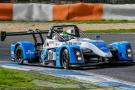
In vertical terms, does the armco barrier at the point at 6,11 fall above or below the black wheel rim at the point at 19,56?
below

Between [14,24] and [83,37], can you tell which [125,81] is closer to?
[83,37]

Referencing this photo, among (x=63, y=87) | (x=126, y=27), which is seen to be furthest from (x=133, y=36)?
(x=63, y=87)

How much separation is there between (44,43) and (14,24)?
14.1m

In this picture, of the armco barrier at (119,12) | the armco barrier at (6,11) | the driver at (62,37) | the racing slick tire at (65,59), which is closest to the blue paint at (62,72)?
the racing slick tire at (65,59)

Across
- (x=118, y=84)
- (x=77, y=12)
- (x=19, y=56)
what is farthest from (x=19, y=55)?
(x=77, y=12)

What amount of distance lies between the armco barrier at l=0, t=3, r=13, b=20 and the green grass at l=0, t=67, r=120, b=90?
1838 centimetres

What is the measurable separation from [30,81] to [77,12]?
796 inches

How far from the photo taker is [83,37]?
18.3 m

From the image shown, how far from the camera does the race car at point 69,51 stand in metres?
16.6

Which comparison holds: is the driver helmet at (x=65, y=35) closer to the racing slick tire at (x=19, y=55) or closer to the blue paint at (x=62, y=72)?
the blue paint at (x=62, y=72)

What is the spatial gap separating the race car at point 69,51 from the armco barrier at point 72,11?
14.4m

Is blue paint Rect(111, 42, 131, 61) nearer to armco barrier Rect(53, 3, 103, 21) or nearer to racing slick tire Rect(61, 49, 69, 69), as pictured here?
racing slick tire Rect(61, 49, 69, 69)

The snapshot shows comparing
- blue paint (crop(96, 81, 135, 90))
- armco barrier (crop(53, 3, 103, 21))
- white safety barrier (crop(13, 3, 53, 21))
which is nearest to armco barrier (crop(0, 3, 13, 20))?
white safety barrier (crop(13, 3, 53, 21))

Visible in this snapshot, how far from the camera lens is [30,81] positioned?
13.5 m
